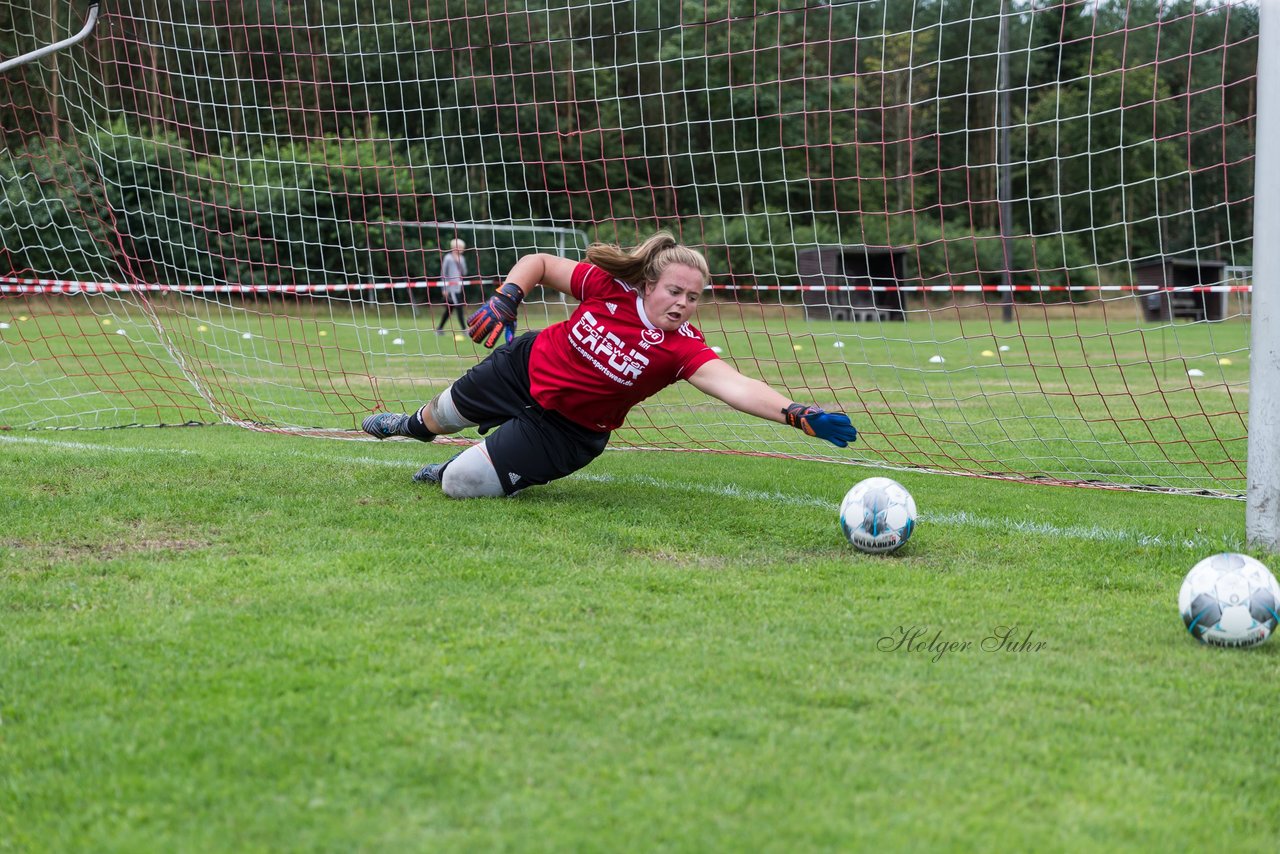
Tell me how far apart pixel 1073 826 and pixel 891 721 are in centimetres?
56

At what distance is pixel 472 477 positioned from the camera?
17.7ft

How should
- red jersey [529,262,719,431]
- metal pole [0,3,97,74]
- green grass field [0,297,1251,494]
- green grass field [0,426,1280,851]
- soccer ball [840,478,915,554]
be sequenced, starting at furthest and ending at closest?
green grass field [0,297,1251,494] < metal pole [0,3,97,74] < red jersey [529,262,719,431] < soccer ball [840,478,915,554] < green grass field [0,426,1280,851]

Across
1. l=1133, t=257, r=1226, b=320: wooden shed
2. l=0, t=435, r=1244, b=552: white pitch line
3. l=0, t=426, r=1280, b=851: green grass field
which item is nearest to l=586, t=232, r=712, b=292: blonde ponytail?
l=0, t=426, r=1280, b=851: green grass field

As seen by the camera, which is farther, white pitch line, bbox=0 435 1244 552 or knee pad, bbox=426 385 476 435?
knee pad, bbox=426 385 476 435

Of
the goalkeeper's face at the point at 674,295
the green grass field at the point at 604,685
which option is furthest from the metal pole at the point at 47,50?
the goalkeeper's face at the point at 674,295

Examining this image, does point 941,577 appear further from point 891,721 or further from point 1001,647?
point 891,721

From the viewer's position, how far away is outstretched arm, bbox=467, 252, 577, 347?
508cm

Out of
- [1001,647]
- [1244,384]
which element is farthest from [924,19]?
[1001,647]

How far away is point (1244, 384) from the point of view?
1200 cm

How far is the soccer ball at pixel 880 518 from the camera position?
14.6 feet

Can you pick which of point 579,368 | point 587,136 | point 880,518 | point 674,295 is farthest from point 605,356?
point 587,136

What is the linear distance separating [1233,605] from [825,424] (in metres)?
1.49

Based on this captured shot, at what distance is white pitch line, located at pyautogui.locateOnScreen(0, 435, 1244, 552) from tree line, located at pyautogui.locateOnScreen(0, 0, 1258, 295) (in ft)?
6.75

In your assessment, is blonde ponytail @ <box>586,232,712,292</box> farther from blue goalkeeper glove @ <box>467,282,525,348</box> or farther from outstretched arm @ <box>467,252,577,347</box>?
blue goalkeeper glove @ <box>467,282,525,348</box>
